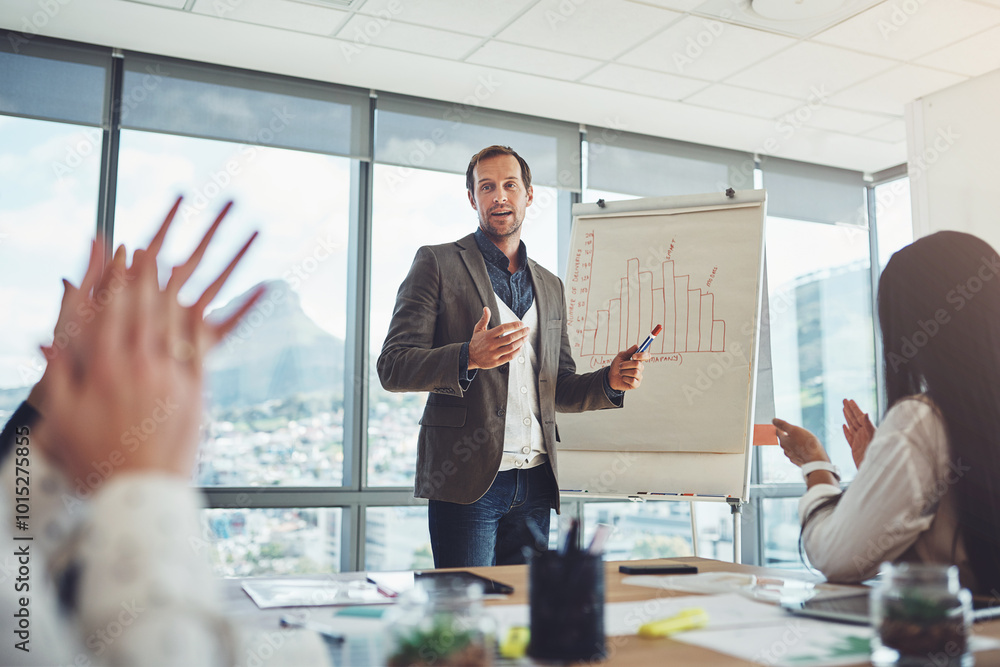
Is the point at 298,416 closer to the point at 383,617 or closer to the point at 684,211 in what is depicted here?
the point at 684,211

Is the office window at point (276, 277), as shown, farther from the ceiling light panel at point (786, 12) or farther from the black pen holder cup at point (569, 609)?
the black pen holder cup at point (569, 609)

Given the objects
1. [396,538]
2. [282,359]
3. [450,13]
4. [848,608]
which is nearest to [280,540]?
[396,538]

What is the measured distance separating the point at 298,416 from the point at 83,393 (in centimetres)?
373

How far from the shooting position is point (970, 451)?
1169 millimetres

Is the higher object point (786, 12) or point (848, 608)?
point (786, 12)

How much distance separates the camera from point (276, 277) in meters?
3.95

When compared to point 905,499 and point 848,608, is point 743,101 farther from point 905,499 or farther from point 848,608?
point 848,608

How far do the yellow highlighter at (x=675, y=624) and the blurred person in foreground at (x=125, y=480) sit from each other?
673 millimetres

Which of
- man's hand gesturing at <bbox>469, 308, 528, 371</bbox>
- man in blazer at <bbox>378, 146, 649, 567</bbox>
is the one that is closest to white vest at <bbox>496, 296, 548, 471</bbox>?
man in blazer at <bbox>378, 146, 649, 567</bbox>

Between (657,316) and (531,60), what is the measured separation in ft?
4.78

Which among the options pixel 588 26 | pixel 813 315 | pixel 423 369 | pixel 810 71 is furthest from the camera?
pixel 813 315

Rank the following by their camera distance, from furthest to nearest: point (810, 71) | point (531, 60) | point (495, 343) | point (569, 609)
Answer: point (810, 71) → point (531, 60) → point (495, 343) → point (569, 609)

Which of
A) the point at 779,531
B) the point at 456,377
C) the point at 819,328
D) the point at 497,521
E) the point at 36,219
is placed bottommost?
the point at 779,531

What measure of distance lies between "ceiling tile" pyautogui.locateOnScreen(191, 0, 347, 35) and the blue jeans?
7.54 feet
